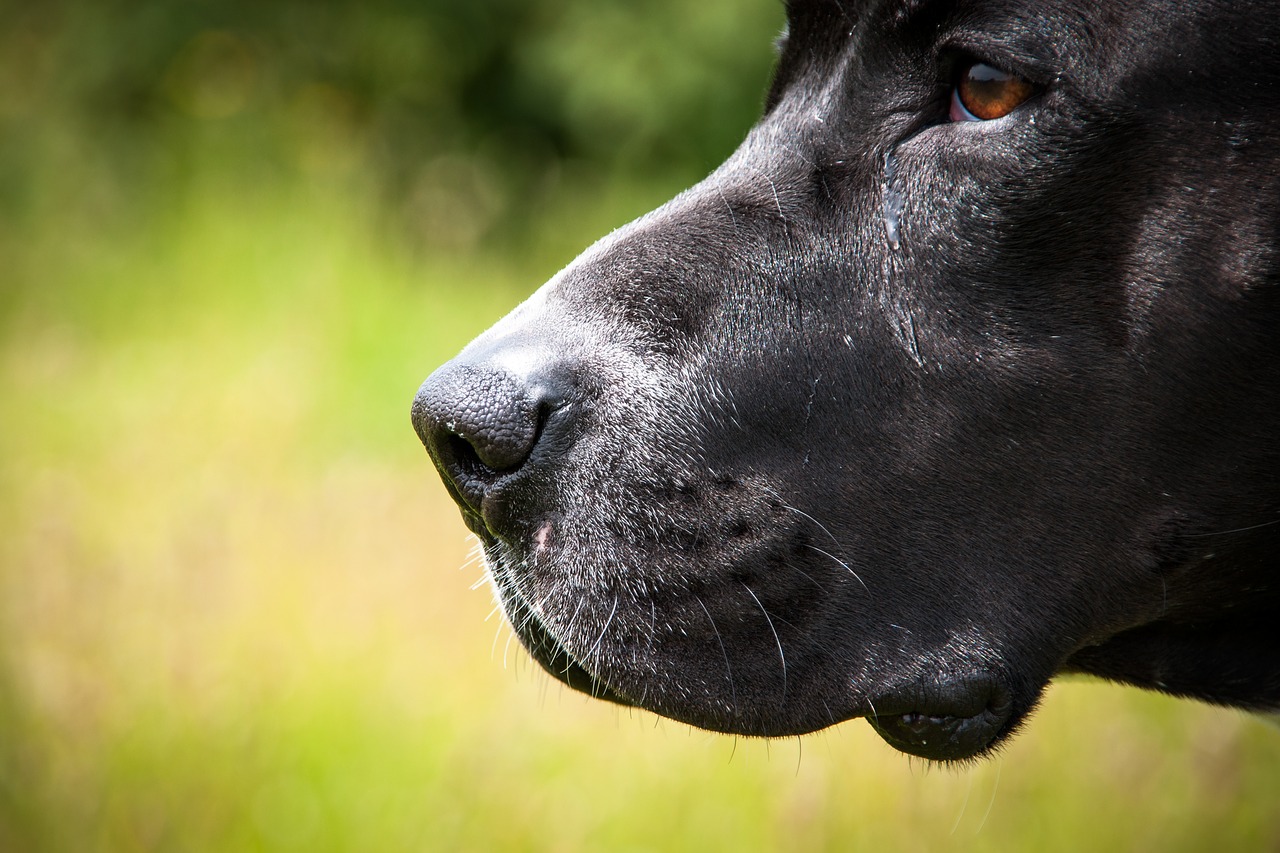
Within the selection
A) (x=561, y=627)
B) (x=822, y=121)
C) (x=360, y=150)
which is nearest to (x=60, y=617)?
(x=561, y=627)

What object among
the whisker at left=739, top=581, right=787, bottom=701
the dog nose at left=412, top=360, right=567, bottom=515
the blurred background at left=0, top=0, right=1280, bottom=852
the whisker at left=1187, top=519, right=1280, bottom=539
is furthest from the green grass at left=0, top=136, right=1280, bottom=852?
the whisker at left=1187, top=519, right=1280, bottom=539

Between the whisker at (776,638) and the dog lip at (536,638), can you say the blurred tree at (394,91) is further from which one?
the whisker at (776,638)

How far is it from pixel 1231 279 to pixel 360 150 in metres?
6.45

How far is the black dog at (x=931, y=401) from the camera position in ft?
5.68

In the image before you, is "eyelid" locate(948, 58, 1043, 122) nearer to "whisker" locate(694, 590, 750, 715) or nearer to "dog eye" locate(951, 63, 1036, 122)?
"dog eye" locate(951, 63, 1036, 122)

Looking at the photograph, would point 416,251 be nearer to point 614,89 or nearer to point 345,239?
point 345,239

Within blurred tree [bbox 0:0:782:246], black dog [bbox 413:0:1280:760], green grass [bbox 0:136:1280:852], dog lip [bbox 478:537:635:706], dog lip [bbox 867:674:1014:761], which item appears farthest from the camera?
blurred tree [bbox 0:0:782:246]

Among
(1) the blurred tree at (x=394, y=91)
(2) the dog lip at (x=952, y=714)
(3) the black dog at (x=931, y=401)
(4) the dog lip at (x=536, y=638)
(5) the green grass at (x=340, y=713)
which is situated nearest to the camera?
(3) the black dog at (x=931, y=401)

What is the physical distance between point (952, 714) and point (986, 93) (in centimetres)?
101

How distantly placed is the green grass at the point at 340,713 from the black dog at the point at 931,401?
473 mm

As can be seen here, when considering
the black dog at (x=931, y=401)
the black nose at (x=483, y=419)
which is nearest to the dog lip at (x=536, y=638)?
the black dog at (x=931, y=401)

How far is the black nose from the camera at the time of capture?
5.95ft

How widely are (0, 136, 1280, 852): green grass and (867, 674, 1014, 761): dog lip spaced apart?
2.54 feet

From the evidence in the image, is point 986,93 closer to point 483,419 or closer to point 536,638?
point 483,419
